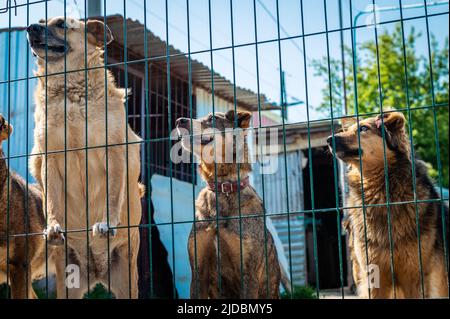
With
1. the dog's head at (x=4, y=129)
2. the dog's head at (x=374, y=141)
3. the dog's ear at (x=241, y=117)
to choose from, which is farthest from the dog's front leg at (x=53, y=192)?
the dog's head at (x=374, y=141)

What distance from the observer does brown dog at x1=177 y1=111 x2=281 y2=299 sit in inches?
243

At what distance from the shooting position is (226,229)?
20.4 ft

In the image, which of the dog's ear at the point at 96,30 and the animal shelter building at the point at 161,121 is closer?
the dog's ear at the point at 96,30

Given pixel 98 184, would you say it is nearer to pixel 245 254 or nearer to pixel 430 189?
pixel 245 254

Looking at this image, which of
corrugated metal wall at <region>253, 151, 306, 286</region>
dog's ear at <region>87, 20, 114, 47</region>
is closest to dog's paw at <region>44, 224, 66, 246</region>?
dog's ear at <region>87, 20, 114, 47</region>

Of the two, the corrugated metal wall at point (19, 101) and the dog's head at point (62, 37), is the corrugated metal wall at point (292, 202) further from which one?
→ the dog's head at point (62, 37)

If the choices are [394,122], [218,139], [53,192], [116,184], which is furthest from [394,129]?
[53,192]

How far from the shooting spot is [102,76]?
6.79 meters

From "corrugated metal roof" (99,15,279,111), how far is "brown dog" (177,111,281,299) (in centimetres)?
219

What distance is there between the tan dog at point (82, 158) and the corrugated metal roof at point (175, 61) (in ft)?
6.60

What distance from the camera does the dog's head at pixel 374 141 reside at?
597 centimetres

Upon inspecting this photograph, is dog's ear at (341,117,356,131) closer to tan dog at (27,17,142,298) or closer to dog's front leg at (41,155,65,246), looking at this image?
tan dog at (27,17,142,298)
